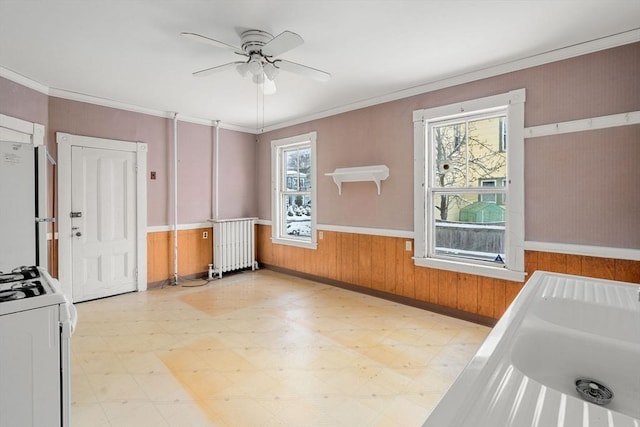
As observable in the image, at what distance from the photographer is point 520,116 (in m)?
2.96

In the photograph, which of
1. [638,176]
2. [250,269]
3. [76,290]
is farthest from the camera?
[250,269]

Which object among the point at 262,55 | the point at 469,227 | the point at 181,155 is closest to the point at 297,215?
the point at 181,155

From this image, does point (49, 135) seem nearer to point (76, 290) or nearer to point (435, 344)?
point (76, 290)

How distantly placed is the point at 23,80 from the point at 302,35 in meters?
3.08

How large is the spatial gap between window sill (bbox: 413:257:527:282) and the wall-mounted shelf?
1.10 m

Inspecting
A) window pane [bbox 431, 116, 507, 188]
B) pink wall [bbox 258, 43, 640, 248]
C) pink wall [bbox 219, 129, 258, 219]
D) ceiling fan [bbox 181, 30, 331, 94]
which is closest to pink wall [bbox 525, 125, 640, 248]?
pink wall [bbox 258, 43, 640, 248]

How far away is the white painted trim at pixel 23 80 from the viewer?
3.09 m

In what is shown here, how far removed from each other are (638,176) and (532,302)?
2.04 m

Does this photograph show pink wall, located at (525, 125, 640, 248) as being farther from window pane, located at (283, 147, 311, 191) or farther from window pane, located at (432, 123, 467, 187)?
window pane, located at (283, 147, 311, 191)

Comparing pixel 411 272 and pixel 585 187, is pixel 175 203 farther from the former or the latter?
pixel 585 187

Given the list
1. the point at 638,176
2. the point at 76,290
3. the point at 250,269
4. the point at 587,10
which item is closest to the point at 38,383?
the point at 76,290

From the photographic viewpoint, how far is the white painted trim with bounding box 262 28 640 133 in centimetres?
250

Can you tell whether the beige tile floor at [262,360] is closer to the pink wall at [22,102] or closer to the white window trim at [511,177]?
the white window trim at [511,177]

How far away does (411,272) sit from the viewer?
3795mm
